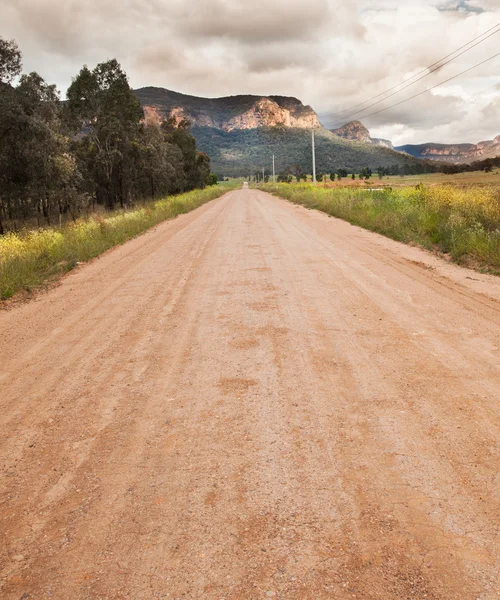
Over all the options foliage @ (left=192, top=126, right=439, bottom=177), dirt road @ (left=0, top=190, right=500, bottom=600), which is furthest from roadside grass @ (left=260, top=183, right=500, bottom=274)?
foliage @ (left=192, top=126, right=439, bottom=177)

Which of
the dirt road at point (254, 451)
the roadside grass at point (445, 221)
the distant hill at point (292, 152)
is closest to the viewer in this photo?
the dirt road at point (254, 451)

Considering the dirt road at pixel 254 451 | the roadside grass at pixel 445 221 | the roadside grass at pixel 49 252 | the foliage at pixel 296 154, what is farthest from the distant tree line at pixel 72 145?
the foliage at pixel 296 154

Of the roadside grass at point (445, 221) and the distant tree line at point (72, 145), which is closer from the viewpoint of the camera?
the roadside grass at point (445, 221)

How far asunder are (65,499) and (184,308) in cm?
391

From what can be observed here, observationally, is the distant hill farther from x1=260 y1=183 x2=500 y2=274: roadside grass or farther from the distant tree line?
x1=260 y1=183 x2=500 y2=274: roadside grass

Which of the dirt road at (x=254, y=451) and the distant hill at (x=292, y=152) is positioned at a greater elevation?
the distant hill at (x=292, y=152)

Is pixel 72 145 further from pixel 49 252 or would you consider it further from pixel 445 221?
pixel 445 221

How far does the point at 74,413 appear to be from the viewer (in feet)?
11.7

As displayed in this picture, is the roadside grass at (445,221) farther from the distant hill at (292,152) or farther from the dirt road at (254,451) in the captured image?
the distant hill at (292,152)

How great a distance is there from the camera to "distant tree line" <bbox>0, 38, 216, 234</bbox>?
23344mm

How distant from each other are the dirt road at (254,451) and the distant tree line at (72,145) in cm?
2132

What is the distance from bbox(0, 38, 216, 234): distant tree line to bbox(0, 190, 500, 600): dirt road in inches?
839

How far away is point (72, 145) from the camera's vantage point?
119ft

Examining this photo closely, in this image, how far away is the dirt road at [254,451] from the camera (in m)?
2.05
